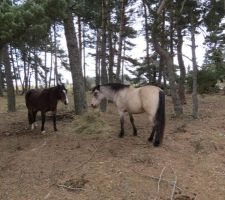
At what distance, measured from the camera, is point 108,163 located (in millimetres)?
8867

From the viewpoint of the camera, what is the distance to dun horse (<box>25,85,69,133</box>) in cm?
1151

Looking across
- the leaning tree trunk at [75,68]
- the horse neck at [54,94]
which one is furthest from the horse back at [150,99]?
the leaning tree trunk at [75,68]

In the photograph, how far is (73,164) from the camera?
350 inches

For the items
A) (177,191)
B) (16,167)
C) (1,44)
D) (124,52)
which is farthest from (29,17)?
(124,52)

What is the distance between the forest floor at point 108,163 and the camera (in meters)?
7.70

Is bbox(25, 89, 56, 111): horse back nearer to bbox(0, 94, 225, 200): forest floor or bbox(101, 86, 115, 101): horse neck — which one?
bbox(0, 94, 225, 200): forest floor

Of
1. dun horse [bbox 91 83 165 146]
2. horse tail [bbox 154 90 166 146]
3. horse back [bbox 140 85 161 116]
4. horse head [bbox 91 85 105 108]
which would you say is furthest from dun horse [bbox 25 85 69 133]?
horse tail [bbox 154 90 166 146]

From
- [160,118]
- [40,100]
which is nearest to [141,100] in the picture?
[160,118]

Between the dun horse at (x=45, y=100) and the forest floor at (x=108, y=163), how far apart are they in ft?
1.94

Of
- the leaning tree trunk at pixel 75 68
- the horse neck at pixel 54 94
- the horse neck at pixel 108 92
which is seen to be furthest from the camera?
the leaning tree trunk at pixel 75 68

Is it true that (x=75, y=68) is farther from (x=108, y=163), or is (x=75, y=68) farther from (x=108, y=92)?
(x=108, y=163)

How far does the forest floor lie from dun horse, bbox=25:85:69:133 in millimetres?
590

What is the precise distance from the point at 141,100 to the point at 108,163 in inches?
91.3

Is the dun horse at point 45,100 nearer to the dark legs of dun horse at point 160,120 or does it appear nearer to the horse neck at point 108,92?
the horse neck at point 108,92
